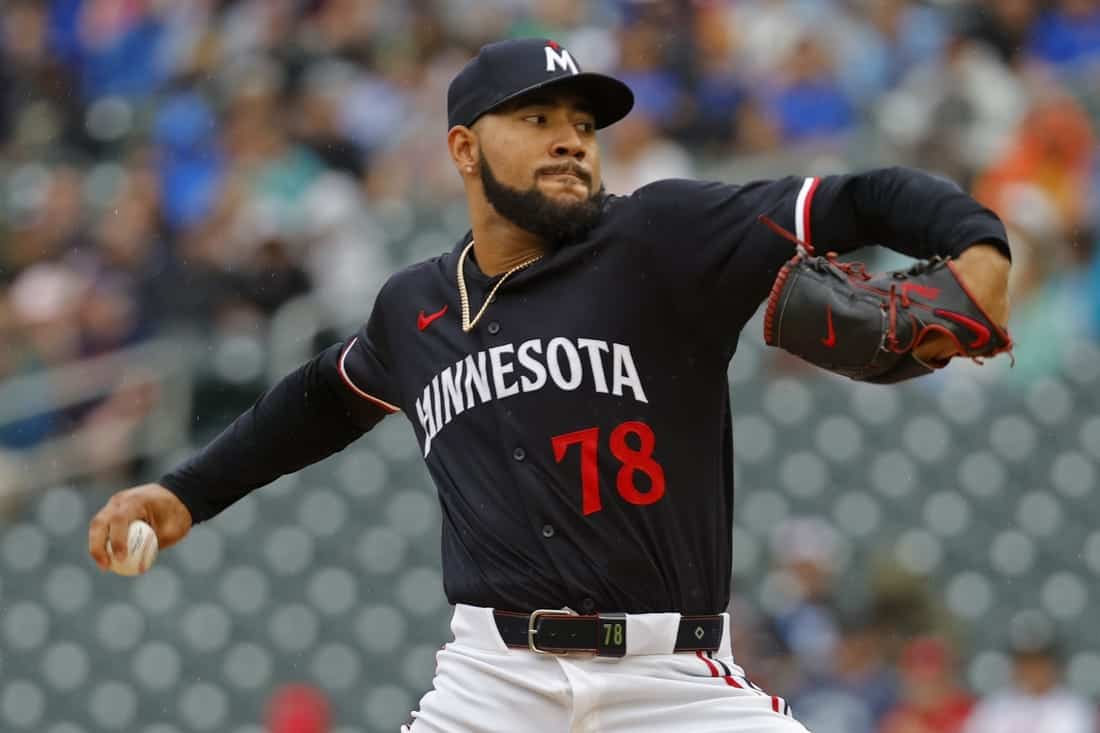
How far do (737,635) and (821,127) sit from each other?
2828 millimetres

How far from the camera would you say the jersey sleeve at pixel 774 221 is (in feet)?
10.7

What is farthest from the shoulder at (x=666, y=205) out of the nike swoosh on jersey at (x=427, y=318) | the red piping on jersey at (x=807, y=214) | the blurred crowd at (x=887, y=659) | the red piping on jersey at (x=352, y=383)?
the blurred crowd at (x=887, y=659)

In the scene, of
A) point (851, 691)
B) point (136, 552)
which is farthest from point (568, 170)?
point (851, 691)

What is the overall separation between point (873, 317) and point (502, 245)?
102cm

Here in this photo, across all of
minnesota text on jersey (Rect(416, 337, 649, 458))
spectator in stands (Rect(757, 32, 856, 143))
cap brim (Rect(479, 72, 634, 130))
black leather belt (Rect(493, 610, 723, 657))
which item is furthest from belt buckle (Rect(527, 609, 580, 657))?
spectator in stands (Rect(757, 32, 856, 143))

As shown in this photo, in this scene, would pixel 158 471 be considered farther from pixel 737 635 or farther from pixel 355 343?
pixel 355 343

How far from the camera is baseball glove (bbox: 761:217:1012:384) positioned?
3215 millimetres

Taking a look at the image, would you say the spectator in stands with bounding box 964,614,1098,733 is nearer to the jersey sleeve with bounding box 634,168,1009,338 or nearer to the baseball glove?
the jersey sleeve with bounding box 634,168,1009,338

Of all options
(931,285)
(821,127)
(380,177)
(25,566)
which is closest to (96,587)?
(25,566)

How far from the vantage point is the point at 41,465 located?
345 inches

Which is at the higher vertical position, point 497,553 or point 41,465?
point 41,465

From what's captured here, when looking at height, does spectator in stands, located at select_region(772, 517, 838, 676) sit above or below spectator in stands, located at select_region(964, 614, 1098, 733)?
above

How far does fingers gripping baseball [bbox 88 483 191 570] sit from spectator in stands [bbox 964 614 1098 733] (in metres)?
4.19

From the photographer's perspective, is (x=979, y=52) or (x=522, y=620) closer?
(x=522, y=620)
